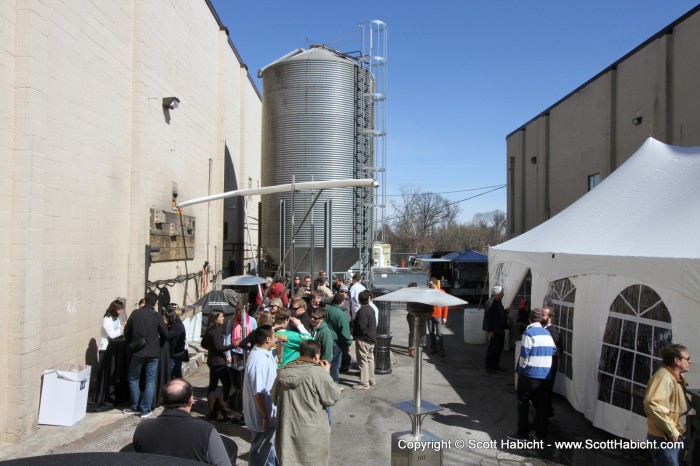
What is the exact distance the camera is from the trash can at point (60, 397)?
7165 mm

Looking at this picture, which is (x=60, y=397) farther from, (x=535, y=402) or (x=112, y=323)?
(x=535, y=402)

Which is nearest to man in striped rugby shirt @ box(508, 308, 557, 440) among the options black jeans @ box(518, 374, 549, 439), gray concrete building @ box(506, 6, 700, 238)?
black jeans @ box(518, 374, 549, 439)

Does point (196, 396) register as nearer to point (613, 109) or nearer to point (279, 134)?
point (279, 134)

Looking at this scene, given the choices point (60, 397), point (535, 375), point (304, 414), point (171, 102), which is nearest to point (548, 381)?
point (535, 375)

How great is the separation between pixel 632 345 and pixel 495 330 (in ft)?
13.4

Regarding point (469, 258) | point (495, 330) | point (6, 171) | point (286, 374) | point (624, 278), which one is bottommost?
point (495, 330)

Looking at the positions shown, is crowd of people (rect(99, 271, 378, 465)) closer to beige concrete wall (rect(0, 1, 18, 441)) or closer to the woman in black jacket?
the woman in black jacket

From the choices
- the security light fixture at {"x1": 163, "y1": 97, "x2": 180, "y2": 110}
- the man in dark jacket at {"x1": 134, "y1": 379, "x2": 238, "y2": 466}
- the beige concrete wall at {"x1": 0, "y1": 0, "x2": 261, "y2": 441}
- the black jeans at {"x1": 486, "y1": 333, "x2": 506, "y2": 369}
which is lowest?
the black jeans at {"x1": 486, "y1": 333, "x2": 506, "y2": 369}

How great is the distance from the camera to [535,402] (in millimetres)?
7203

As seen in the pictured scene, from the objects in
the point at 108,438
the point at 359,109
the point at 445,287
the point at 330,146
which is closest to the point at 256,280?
the point at 108,438

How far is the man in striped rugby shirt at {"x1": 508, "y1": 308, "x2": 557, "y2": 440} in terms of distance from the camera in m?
7.03

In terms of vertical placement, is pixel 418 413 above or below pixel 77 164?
below

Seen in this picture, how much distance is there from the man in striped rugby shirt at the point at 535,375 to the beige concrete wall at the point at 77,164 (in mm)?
6165

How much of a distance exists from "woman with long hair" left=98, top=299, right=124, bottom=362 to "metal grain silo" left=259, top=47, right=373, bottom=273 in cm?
792
